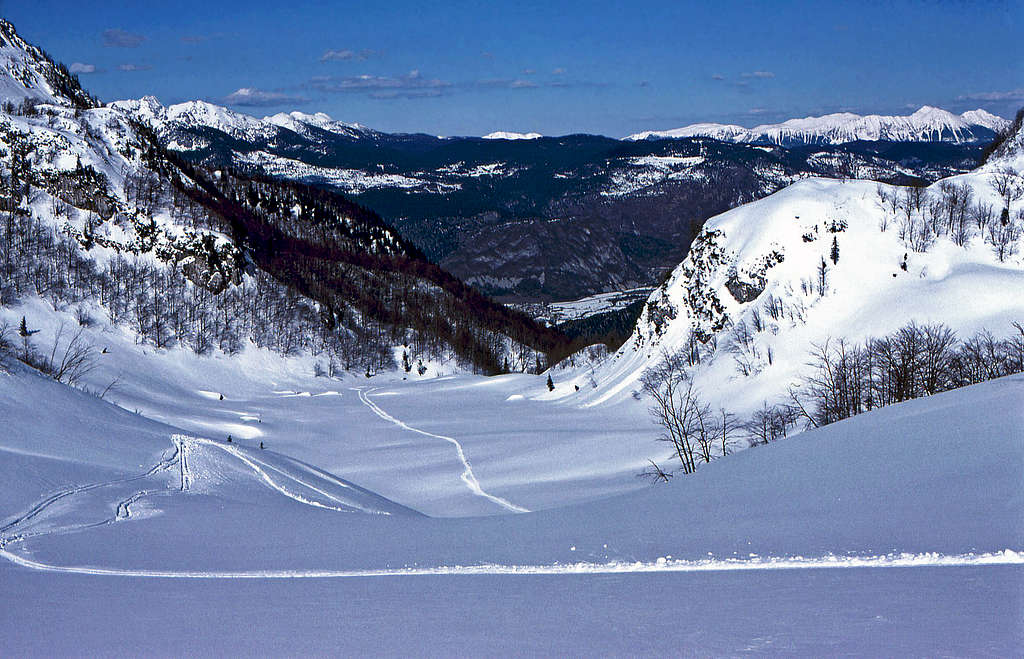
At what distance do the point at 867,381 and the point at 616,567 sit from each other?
32416 millimetres

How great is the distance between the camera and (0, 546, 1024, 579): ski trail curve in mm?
10227

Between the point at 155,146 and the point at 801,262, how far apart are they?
115 metres

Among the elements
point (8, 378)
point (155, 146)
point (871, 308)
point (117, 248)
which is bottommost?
point (8, 378)

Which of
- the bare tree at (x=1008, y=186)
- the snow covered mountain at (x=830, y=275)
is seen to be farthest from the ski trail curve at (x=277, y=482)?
the bare tree at (x=1008, y=186)

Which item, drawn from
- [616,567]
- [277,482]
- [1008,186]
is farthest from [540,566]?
[1008,186]

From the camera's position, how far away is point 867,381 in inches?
1587

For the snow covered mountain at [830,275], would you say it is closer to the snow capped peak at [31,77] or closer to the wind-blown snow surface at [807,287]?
the wind-blown snow surface at [807,287]

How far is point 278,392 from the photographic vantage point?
102 meters

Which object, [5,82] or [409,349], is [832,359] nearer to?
[409,349]

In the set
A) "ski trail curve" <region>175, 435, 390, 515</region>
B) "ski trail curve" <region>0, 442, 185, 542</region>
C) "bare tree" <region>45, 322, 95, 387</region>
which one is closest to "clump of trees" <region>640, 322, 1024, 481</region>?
"ski trail curve" <region>175, 435, 390, 515</region>

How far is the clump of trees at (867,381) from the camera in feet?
118

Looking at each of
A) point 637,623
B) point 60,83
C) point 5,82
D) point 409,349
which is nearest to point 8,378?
point 637,623

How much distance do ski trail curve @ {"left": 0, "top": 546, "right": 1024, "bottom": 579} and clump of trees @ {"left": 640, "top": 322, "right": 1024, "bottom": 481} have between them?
19.3 m

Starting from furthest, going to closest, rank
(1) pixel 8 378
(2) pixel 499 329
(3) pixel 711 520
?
(2) pixel 499 329, (1) pixel 8 378, (3) pixel 711 520
